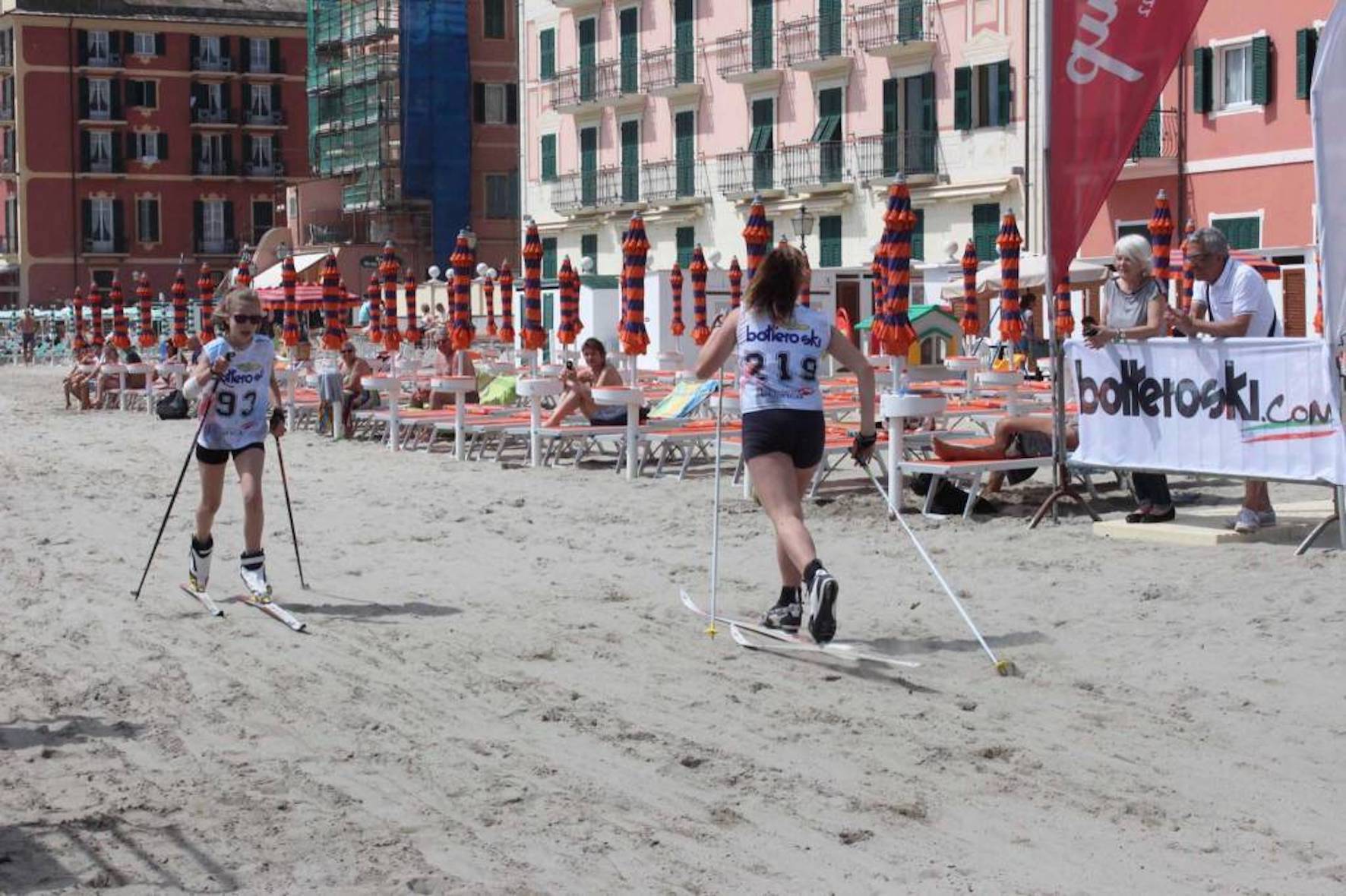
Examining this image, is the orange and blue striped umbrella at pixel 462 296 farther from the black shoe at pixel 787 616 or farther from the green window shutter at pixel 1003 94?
the green window shutter at pixel 1003 94

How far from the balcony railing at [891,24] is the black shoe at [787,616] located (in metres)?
33.2

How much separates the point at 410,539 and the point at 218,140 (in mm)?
70870

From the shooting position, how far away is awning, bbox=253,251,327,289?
45688 millimetres

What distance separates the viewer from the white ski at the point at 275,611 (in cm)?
852

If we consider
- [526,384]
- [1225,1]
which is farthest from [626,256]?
[1225,1]

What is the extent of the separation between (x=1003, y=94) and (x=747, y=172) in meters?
8.47

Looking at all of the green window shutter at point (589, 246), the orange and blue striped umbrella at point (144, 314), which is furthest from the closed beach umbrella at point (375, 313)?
the green window shutter at point (589, 246)

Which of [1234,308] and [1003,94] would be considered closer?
[1234,308]

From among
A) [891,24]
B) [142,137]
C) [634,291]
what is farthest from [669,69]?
[142,137]

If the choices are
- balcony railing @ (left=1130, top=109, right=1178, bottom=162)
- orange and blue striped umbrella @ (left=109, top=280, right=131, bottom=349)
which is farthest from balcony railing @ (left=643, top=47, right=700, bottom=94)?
orange and blue striped umbrella @ (left=109, top=280, right=131, bottom=349)

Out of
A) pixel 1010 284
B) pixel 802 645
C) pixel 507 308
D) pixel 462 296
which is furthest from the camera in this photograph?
pixel 507 308

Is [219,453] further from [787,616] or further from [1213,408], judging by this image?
[1213,408]

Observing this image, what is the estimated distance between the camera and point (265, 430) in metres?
9.47

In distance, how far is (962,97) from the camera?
38562 millimetres
